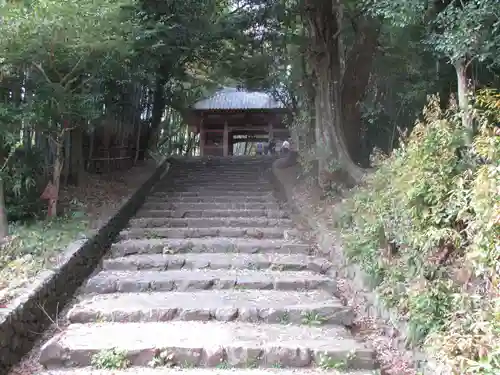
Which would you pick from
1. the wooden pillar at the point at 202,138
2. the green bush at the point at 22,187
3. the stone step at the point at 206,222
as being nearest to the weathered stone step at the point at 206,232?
the stone step at the point at 206,222

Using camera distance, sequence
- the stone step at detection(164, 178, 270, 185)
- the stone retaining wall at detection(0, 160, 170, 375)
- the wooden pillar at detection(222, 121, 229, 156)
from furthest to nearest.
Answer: the wooden pillar at detection(222, 121, 229, 156) → the stone step at detection(164, 178, 270, 185) → the stone retaining wall at detection(0, 160, 170, 375)

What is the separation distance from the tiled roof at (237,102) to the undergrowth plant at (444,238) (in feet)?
50.6

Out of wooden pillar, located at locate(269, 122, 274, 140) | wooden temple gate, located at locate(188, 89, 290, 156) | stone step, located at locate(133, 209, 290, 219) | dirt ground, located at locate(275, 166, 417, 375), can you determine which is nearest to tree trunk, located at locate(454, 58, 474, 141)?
dirt ground, located at locate(275, 166, 417, 375)

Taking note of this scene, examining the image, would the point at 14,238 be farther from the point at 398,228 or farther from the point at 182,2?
the point at 182,2

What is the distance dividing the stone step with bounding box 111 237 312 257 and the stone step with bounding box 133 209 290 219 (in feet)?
5.25

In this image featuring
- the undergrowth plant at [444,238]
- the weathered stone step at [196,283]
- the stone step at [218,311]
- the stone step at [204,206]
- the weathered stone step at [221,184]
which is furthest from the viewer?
the weathered stone step at [221,184]

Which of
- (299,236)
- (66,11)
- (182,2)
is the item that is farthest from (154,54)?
(299,236)

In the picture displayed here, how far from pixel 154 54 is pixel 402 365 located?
6.84 metres

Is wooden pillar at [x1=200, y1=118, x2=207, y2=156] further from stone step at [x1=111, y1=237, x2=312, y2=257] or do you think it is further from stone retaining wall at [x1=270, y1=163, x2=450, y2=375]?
stone step at [x1=111, y1=237, x2=312, y2=257]

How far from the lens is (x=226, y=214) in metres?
8.59

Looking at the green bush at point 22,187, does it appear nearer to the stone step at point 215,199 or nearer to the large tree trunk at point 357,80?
the stone step at point 215,199

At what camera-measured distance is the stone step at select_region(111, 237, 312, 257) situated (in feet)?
21.8

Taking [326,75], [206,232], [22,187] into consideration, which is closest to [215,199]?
[206,232]

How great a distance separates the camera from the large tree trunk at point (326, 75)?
8.16m
